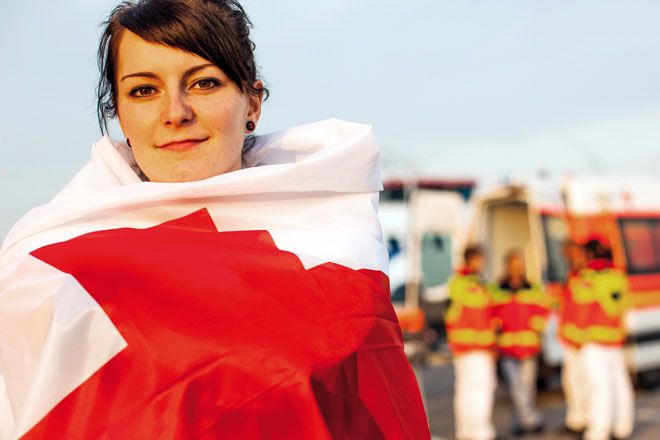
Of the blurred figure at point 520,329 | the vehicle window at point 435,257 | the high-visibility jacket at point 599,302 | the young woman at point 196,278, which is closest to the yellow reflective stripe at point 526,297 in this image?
the blurred figure at point 520,329

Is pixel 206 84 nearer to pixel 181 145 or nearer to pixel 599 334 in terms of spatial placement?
pixel 181 145

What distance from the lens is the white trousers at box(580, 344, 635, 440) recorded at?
922 cm

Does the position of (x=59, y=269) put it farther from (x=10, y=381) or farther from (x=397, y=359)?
(x=397, y=359)

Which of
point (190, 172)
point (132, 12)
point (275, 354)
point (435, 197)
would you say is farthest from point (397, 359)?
Answer: point (435, 197)

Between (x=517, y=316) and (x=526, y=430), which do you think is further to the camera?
(x=526, y=430)

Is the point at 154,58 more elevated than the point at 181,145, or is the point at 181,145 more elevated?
the point at 154,58

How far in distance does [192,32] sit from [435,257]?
16.6m

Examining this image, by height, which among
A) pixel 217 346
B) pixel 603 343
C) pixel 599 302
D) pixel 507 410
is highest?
pixel 217 346

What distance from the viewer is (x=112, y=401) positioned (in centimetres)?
159

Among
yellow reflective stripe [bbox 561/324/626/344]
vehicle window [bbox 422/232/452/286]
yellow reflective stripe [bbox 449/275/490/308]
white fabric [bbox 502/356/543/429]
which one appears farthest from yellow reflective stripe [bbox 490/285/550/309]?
vehicle window [bbox 422/232/452/286]

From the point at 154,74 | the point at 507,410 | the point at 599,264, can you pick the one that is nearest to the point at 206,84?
the point at 154,74

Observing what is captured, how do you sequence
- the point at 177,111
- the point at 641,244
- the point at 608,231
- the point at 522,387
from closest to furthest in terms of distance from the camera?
the point at 177,111, the point at 522,387, the point at 608,231, the point at 641,244

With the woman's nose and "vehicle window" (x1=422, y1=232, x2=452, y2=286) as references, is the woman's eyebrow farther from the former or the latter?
"vehicle window" (x1=422, y1=232, x2=452, y2=286)

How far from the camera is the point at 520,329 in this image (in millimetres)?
9633
